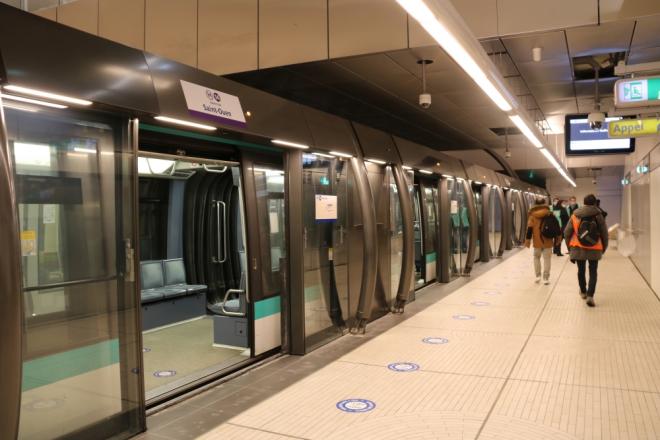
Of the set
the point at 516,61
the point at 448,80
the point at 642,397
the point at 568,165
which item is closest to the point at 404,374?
the point at 642,397

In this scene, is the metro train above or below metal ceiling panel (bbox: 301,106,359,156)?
below

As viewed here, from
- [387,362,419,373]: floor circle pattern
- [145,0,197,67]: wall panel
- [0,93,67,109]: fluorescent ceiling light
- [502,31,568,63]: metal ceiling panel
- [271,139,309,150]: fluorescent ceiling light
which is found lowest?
[387,362,419,373]: floor circle pattern

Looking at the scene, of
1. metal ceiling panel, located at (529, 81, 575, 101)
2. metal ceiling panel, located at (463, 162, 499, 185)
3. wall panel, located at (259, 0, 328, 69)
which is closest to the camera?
wall panel, located at (259, 0, 328, 69)

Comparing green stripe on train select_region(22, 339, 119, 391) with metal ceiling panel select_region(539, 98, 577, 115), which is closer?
green stripe on train select_region(22, 339, 119, 391)

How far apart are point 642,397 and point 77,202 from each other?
392 cm

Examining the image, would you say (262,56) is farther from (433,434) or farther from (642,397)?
(642,397)

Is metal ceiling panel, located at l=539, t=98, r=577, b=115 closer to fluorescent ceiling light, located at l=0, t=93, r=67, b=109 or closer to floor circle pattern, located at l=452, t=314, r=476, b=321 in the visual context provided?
floor circle pattern, located at l=452, t=314, r=476, b=321

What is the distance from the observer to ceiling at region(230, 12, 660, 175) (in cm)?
599

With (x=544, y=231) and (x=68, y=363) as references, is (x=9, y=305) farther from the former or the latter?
(x=544, y=231)

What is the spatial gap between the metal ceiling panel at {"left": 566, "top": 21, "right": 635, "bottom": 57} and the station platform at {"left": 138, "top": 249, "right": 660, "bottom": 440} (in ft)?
10.6

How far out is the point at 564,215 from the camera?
1345 centimetres

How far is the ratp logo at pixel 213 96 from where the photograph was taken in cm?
367

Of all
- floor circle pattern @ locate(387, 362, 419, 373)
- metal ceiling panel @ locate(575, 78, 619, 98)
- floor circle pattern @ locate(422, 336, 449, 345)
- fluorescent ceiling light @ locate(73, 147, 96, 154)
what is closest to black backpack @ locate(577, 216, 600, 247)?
metal ceiling panel @ locate(575, 78, 619, 98)

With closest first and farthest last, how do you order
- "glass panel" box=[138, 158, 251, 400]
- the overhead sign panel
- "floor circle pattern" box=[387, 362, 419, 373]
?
the overhead sign panel
"floor circle pattern" box=[387, 362, 419, 373]
"glass panel" box=[138, 158, 251, 400]
